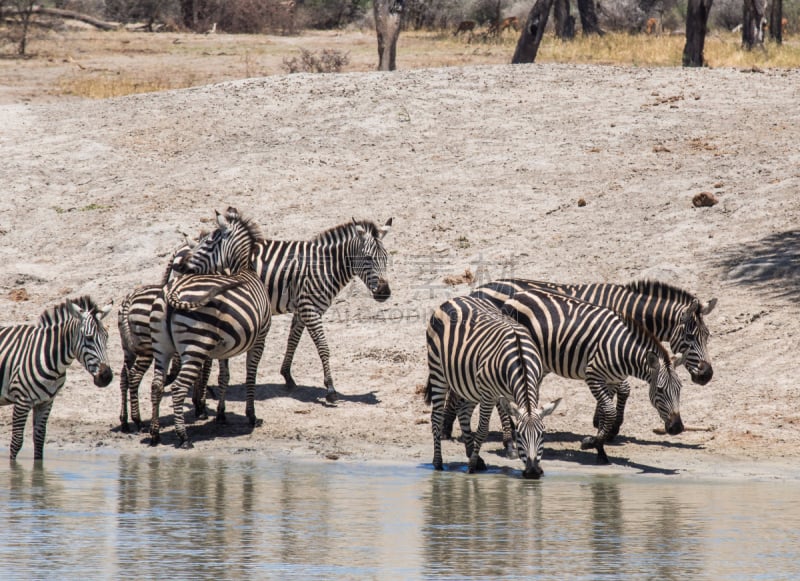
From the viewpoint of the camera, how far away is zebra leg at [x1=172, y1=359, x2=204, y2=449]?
1324 centimetres

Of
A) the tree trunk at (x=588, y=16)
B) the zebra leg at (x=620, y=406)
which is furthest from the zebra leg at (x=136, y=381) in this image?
the tree trunk at (x=588, y=16)

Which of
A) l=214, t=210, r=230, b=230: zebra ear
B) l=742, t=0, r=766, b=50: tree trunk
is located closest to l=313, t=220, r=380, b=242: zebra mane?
l=214, t=210, r=230, b=230: zebra ear

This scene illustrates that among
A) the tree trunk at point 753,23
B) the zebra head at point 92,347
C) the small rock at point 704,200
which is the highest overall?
the tree trunk at point 753,23

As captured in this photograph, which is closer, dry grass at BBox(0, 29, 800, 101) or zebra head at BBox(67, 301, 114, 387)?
zebra head at BBox(67, 301, 114, 387)

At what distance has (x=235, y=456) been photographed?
43.3ft

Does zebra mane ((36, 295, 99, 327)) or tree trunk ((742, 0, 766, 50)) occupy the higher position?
tree trunk ((742, 0, 766, 50))

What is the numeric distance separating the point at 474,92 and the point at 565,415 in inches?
473

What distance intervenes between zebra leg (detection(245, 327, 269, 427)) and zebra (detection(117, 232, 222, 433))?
10.9 inches

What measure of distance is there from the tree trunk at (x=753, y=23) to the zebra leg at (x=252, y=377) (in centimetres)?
2086

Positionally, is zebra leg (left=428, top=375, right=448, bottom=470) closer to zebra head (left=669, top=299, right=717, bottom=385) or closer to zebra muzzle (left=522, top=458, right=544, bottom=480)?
zebra muzzle (left=522, top=458, right=544, bottom=480)

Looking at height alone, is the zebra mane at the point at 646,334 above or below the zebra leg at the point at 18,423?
above

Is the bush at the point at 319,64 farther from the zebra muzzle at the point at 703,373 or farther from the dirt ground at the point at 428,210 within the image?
the zebra muzzle at the point at 703,373

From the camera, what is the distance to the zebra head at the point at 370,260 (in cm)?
1566

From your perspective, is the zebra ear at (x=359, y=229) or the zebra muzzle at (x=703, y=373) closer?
the zebra muzzle at (x=703, y=373)
